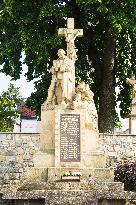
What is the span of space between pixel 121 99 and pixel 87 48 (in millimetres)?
3026

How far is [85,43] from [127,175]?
9.58 meters

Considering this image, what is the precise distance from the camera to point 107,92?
867 inches

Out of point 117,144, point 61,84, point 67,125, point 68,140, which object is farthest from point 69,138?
point 117,144

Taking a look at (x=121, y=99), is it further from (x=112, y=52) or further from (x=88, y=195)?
(x=88, y=195)

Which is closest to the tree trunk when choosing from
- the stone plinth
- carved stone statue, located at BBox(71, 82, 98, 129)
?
carved stone statue, located at BBox(71, 82, 98, 129)

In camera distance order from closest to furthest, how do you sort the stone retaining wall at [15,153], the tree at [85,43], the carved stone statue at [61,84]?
the carved stone statue at [61,84], the stone retaining wall at [15,153], the tree at [85,43]

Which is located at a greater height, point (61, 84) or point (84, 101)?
point (61, 84)

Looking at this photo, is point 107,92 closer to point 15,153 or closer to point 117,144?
point 117,144

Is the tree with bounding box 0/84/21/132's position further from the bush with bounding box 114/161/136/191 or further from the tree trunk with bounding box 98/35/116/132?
the bush with bounding box 114/161/136/191

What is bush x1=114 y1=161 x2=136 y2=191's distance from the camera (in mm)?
14586

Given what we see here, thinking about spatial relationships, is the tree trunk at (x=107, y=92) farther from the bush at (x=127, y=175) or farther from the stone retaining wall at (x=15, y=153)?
the bush at (x=127, y=175)

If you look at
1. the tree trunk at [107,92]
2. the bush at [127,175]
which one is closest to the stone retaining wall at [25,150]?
the tree trunk at [107,92]

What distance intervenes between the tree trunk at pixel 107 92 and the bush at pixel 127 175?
541cm

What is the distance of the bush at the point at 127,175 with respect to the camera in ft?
47.9
